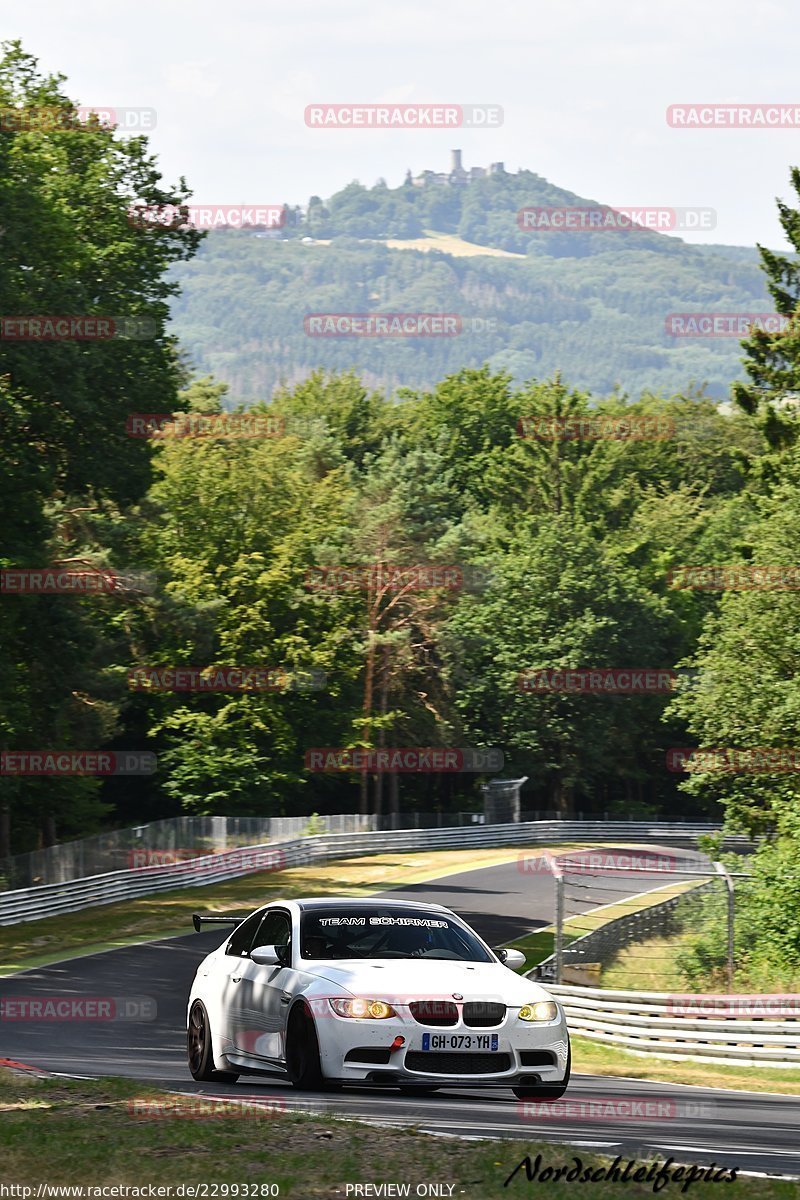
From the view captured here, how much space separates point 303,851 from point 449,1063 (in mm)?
45547

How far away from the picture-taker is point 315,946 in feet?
39.3

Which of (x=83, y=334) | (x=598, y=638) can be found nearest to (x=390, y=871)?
(x=83, y=334)

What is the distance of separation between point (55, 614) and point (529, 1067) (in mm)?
28885

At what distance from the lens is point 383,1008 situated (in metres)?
10.9

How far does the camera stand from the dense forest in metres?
38.6

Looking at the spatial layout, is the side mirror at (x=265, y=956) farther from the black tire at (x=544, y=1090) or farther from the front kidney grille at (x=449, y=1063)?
the black tire at (x=544, y=1090)

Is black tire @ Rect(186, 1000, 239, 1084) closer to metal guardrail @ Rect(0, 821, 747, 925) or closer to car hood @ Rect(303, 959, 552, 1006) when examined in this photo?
car hood @ Rect(303, 959, 552, 1006)

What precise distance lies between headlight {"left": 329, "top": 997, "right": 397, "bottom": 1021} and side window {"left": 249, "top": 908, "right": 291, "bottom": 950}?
1.34 meters

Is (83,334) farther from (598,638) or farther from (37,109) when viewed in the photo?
(598,638)

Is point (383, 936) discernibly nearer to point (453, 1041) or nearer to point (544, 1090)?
point (453, 1041)

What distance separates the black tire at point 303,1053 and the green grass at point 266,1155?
0.99 meters

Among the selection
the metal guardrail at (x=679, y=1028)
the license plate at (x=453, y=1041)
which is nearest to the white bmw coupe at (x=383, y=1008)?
the license plate at (x=453, y=1041)

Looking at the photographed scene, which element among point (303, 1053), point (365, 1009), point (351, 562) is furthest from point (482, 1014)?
point (351, 562)

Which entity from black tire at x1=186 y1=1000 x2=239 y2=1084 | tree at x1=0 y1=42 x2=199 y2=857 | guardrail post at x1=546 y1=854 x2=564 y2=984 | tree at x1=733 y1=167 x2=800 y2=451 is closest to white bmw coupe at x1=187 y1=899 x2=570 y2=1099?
black tire at x1=186 y1=1000 x2=239 y2=1084
